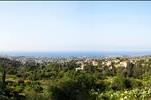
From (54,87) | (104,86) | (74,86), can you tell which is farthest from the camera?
(104,86)

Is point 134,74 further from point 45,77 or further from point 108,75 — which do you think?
point 45,77

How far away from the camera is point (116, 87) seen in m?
53.1

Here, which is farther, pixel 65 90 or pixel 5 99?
pixel 65 90

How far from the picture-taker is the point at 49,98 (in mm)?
33719

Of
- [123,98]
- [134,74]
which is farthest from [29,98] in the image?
[134,74]

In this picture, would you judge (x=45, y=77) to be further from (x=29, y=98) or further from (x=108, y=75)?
(x=29, y=98)

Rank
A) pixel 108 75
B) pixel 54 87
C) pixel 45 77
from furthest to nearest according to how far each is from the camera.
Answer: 1. pixel 108 75
2. pixel 45 77
3. pixel 54 87

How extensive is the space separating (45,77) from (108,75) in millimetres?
16156

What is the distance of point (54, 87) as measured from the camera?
3628 cm

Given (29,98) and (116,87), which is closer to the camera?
(29,98)

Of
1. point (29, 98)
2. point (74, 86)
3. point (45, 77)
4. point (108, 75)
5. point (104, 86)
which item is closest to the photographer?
point (29, 98)

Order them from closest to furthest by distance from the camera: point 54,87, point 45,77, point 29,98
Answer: point 29,98 < point 54,87 < point 45,77

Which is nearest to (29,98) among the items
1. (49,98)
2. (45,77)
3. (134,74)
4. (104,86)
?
(49,98)

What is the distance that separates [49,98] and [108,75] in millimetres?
43922
